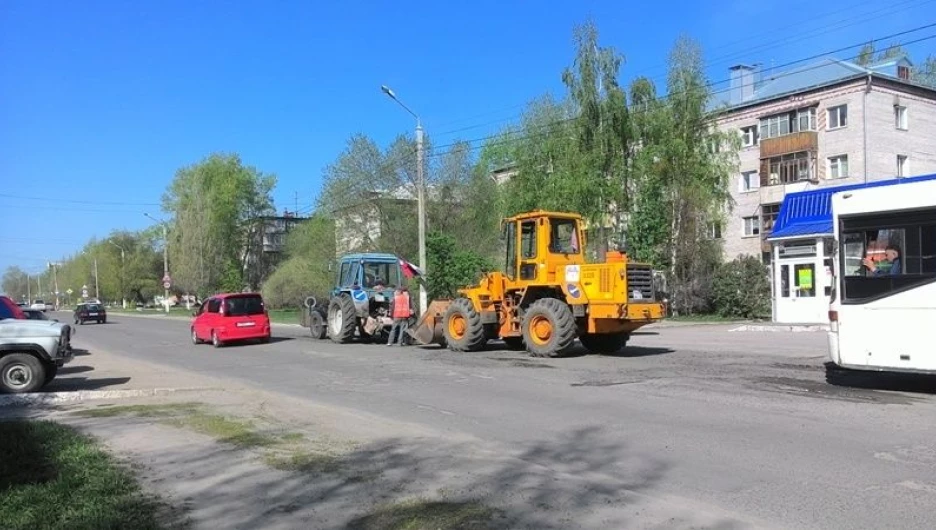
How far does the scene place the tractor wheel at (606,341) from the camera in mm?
17953

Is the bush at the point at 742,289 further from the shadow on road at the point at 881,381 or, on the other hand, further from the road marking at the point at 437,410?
the road marking at the point at 437,410

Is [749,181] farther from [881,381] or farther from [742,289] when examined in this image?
[881,381]

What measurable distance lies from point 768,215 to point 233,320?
33.3 metres

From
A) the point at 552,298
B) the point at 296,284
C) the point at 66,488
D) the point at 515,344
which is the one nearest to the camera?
the point at 66,488

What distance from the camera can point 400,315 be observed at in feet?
71.2

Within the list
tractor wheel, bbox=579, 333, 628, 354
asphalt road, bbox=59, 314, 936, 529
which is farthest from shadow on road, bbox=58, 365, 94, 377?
tractor wheel, bbox=579, 333, 628, 354

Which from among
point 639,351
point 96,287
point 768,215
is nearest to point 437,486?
point 639,351

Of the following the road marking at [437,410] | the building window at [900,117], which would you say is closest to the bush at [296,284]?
the building window at [900,117]

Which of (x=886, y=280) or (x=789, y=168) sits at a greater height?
(x=789, y=168)

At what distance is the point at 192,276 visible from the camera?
7019 centimetres

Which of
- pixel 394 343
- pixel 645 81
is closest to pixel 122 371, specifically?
pixel 394 343

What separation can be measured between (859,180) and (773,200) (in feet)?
16.3

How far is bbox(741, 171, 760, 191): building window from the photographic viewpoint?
4616cm

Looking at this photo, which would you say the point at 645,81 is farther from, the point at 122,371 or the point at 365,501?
the point at 365,501
